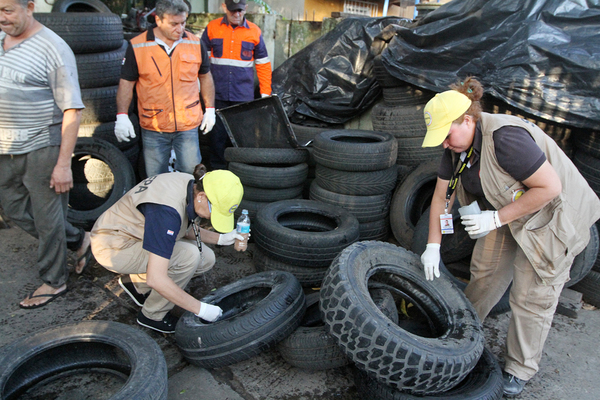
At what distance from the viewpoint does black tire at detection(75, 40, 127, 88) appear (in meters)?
4.24

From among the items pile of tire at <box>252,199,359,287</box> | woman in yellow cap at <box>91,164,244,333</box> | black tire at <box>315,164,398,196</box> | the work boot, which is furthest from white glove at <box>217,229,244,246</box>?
the work boot

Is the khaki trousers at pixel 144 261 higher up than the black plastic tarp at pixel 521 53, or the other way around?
the black plastic tarp at pixel 521 53

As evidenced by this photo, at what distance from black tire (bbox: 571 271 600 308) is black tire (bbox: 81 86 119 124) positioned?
4.72 m

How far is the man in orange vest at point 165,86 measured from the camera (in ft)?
11.7

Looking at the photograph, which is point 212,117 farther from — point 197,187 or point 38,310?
point 38,310

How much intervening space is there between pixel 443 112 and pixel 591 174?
2031 millimetres

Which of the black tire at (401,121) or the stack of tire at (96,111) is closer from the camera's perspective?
the stack of tire at (96,111)

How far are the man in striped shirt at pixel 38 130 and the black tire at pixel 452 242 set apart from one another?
2.65 m

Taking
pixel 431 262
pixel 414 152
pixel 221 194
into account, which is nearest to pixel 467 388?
pixel 431 262

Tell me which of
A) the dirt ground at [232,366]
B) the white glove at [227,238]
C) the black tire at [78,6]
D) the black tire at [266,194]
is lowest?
the dirt ground at [232,366]

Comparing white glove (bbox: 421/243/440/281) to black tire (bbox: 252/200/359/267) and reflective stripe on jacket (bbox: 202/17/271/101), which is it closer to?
black tire (bbox: 252/200/359/267)

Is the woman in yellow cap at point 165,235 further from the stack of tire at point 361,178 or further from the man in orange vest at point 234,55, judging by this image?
the man in orange vest at point 234,55

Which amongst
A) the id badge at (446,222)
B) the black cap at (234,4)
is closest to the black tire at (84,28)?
the black cap at (234,4)

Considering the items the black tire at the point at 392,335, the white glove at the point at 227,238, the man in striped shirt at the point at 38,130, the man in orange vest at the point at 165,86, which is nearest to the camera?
the black tire at the point at 392,335
